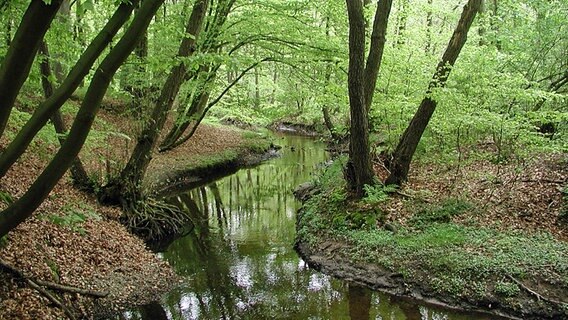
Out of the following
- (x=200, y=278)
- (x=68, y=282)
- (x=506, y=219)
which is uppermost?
(x=506, y=219)

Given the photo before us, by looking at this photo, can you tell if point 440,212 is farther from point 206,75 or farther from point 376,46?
point 206,75

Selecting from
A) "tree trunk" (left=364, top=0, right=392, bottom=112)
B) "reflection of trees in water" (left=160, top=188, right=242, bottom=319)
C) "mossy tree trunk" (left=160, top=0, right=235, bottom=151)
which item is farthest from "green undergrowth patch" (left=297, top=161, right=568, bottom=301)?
"mossy tree trunk" (left=160, top=0, right=235, bottom=151)

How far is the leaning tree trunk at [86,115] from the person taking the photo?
3.40 metres

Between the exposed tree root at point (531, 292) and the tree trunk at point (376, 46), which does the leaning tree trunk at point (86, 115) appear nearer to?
the exposed tree root at point (531, 292)

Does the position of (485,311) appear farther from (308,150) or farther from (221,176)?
(308,150)

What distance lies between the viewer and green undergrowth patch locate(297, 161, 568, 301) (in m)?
8.12

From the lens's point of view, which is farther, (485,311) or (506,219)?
(506,219)

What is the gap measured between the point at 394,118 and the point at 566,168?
4.53 m

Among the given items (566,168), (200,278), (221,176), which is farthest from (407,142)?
(221,176)

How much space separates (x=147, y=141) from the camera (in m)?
11.5

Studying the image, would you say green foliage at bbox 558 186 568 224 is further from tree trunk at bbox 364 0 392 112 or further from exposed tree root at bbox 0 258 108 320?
exposed tree root at bbox 0 258 108 320

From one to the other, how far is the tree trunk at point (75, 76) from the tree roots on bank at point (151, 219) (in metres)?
7.63

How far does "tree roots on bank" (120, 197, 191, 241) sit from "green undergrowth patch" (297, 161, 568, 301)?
352 centimetres

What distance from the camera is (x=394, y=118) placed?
13.2 m
